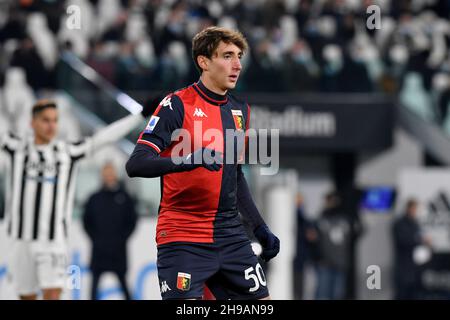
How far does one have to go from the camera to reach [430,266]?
17359 millimetres

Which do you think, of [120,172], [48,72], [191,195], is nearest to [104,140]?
[191,195]

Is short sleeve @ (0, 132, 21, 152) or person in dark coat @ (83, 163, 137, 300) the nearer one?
short sleeve @ (0, 132, 21, 152)

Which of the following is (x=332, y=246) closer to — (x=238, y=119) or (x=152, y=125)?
(x=238, y=119)

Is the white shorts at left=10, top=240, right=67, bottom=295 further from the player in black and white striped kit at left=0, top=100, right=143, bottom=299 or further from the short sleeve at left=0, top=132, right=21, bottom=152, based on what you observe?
the short sleeve at left=0, top=132, right=21, bottom=152

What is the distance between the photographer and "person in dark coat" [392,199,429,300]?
56.5 ft

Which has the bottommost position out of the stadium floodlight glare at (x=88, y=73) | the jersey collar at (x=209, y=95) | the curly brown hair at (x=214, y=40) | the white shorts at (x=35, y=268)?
the white shorts at (x=35, y=268)

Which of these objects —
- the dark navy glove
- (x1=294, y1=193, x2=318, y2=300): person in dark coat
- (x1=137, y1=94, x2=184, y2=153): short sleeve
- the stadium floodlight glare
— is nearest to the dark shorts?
the dark navy glove

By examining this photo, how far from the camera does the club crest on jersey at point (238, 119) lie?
20.6 feet

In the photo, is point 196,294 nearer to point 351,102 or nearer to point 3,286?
point 3,286

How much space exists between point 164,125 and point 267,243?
36.0 inches

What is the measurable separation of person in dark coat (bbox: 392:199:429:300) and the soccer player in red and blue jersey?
11.2m

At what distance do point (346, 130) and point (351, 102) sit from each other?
2.08 ft

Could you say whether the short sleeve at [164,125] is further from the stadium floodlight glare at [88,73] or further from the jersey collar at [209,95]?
the stadium floodlight glare at [88,73]

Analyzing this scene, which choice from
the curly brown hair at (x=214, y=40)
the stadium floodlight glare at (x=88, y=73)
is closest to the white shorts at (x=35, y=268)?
the curly brown hair at (x=214, y=40)
